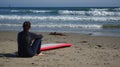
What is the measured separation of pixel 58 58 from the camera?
806 centimetres

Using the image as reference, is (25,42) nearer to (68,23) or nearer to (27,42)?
(27,42)

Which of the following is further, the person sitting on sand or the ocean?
the ocean

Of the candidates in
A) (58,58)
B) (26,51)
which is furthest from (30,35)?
(58,58)

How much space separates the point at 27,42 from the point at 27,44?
6 cm

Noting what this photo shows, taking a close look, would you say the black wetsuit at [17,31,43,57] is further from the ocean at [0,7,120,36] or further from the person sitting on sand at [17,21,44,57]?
the ocean at [0,7,120,36]

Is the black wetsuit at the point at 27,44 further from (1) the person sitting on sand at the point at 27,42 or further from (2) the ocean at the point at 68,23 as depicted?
(2) the ocean at the point at 68,23

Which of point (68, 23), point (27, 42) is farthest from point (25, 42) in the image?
point (68, 23)

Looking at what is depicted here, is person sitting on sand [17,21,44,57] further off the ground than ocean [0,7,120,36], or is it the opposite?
person sitting on sand [17,21,44,57]

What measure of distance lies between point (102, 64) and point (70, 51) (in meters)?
2.23

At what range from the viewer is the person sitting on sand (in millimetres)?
7859

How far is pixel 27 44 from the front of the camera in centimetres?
790

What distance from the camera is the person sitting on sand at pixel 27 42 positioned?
7.86 meters

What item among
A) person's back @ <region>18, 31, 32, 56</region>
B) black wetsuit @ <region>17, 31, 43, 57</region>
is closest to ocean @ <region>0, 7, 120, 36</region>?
black wetsuit @ <region>17, 31, 43, 57</region>

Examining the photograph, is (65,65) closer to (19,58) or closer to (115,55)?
(19,58)
